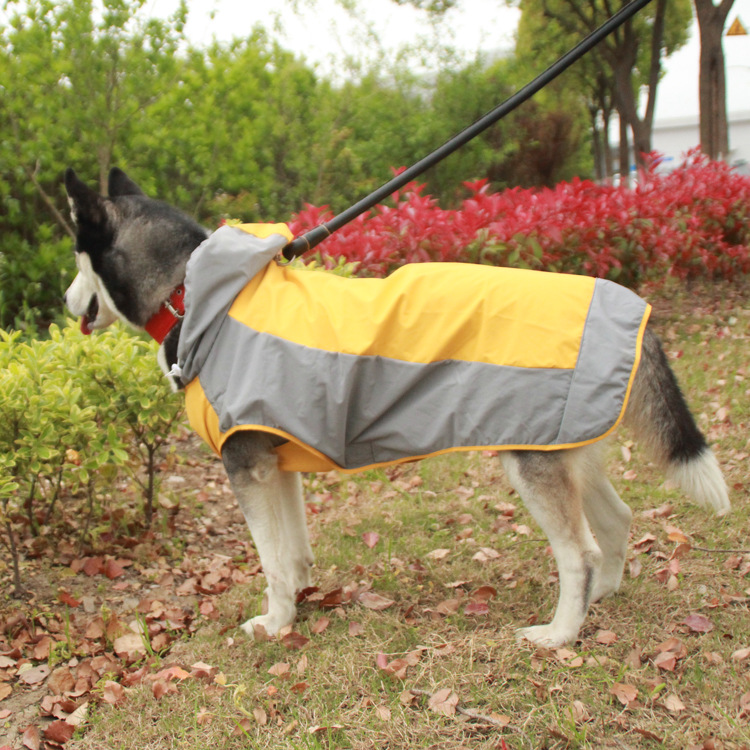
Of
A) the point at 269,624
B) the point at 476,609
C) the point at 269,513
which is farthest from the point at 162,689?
the point at 476,609

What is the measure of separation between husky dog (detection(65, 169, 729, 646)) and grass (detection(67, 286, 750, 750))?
0.66 ft

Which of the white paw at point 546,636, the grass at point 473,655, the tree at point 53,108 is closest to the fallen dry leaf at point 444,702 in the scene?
the grass at point 473,655

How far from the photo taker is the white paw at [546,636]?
2.87 metres

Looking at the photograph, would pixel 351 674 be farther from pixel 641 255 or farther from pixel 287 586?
pixel 641 255

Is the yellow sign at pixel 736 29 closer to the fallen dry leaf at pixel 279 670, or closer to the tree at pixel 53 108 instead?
the tree at pixel 53 108

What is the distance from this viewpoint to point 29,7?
746 cm

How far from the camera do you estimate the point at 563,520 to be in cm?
273

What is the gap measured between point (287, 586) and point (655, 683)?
4.93ft

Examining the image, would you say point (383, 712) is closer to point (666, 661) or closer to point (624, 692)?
point (624, 692)

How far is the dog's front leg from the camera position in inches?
116

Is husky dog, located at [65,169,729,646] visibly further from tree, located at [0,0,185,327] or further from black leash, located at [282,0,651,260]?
tree, located at [0,0,185,327]

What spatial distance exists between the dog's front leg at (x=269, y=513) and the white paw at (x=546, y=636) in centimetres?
101

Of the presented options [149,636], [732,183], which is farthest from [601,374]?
[732,183]

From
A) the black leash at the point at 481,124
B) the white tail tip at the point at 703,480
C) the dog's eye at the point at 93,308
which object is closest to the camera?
the white tail tip at the point at 703,480
